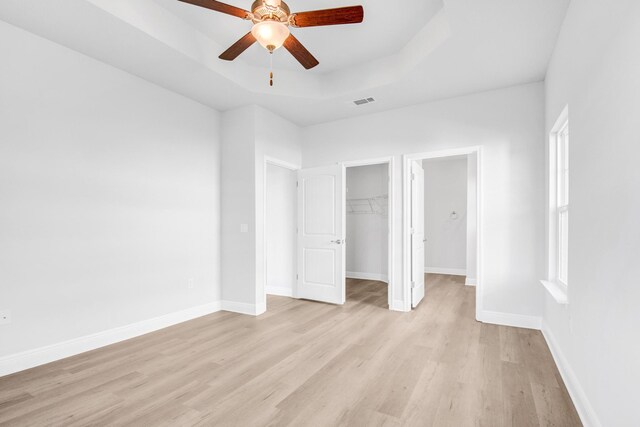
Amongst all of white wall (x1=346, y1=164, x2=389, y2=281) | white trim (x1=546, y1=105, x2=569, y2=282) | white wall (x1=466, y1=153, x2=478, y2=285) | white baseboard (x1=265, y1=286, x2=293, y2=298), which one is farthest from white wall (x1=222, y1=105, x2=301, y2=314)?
white wall (x1=466, y1=153, x2=478, y2=285)

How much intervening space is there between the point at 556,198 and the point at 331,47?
2772 mm

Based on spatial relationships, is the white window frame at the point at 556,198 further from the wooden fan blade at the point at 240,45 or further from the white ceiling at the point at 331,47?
the wooden fan blade at the point at 240,45

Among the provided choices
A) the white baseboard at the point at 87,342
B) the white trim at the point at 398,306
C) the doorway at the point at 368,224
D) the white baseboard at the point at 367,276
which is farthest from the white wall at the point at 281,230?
the white baseboard at the point at 367,276

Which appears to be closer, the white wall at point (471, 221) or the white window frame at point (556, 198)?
the white window frame at point (556, 198)

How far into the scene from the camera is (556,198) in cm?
313

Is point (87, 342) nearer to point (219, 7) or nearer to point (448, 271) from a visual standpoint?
point (219, 7)

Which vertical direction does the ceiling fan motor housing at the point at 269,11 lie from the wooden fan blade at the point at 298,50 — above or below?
above

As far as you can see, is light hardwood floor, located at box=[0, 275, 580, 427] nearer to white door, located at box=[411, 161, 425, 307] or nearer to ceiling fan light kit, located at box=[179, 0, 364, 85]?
white door, located at box=[411, 161, 425, 307]

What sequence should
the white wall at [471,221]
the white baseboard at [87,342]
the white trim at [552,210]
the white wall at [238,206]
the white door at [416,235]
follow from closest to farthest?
the white baseboard at [87,342]
the white trim at [552,210]
the white wall at [238,206]
the white door at [416,235]
the white wall at [471,221]

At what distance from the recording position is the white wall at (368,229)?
6.65 meters

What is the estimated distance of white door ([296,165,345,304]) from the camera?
465cm

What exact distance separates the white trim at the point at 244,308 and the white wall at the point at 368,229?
9.89ft

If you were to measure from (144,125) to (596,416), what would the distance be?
438cm

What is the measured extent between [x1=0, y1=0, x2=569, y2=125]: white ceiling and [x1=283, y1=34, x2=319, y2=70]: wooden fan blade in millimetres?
545
